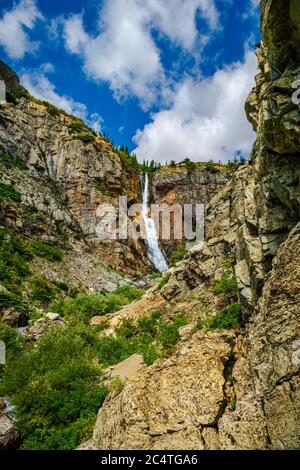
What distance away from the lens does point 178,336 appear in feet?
47.0

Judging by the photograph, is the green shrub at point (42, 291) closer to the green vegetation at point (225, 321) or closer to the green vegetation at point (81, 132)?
the green vegetation at point (225, 321)

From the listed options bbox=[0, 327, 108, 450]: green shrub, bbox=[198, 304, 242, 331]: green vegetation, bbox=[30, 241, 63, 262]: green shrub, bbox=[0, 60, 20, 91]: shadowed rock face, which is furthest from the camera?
bbox=[0, 60, 20, 91]: shadowed rock face

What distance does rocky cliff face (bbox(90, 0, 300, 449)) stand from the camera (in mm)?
7421

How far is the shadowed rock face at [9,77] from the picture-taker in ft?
180

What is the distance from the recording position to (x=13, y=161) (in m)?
44.5

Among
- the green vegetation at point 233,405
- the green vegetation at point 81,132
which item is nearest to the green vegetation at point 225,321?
the green vegetation at point 233,405

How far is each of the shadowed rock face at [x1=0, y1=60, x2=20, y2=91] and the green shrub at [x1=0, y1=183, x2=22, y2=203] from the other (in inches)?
908

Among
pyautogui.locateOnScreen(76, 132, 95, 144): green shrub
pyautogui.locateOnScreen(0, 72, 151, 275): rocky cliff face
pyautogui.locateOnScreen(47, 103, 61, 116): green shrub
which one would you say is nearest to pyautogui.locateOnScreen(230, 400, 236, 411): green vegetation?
A: pyautogui.locateOnScreen(0, 72, 151, 275): rocky cliff face

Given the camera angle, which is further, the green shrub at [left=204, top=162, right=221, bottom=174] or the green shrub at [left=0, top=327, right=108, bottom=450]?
the green shrub at [left=204, top=162, right=221, bottom=174]

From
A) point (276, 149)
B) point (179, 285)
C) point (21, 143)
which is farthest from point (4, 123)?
point (276, 149)

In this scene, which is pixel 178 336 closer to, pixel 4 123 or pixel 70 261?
pixel 70 261

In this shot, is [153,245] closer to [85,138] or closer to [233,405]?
[85,138]

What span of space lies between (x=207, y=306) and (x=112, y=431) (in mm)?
9654

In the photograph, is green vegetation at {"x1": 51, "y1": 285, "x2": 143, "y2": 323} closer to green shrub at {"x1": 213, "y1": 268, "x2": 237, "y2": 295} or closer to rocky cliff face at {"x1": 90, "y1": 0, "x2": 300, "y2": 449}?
green shrub at {"x1": 213, "y1": 268, "x2": 237, "y2": 295}
